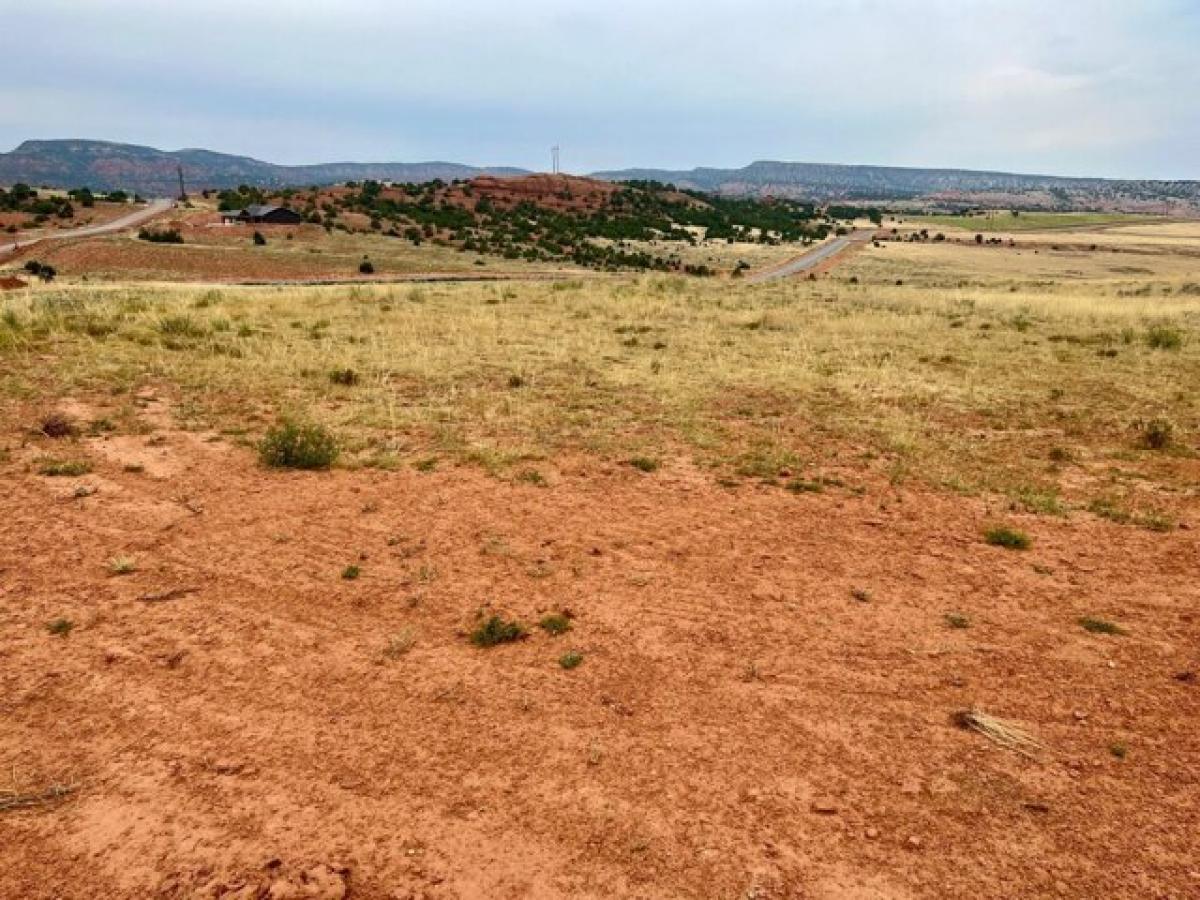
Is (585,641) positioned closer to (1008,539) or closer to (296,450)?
(1008,539)

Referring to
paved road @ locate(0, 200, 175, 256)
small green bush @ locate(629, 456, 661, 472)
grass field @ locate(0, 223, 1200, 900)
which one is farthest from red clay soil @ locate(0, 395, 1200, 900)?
paved road @ locate(0, 200, 175, 256)

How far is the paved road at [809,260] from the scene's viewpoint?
60.8 m

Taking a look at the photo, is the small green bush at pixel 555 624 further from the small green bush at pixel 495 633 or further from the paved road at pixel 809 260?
the paved road at pixel 809 260

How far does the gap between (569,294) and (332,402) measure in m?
18.0

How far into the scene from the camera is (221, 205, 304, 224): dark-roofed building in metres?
67.3

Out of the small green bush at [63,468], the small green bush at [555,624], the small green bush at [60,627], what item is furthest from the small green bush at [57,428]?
the small green bush at [555,624]

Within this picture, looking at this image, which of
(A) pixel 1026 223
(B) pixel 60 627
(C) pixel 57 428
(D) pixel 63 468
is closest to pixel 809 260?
(C) pixel 57 428

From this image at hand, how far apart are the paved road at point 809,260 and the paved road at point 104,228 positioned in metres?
48.2

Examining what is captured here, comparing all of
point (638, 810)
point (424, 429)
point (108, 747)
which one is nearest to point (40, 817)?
point (108, 747)

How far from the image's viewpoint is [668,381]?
47.9ft

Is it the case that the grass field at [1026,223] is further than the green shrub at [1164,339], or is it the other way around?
the grass field at [1026,223]

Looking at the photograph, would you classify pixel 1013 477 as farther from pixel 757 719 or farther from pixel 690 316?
pixel 690 316

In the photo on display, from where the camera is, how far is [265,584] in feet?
21.8

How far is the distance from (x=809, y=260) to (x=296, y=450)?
2966 inches
